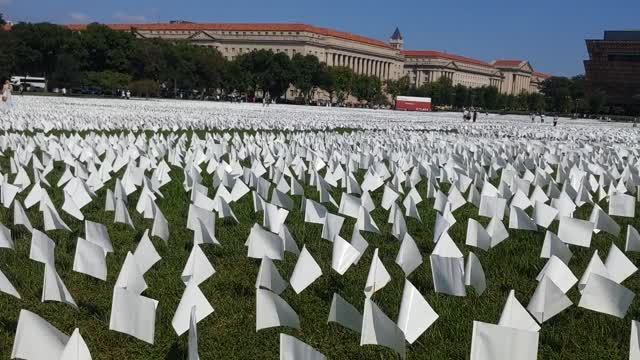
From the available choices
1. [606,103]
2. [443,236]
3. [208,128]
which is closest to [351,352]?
[443,236]

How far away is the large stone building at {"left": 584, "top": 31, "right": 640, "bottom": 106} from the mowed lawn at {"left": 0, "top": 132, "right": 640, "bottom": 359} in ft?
400

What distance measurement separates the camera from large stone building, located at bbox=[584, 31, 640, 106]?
118625 millimetres

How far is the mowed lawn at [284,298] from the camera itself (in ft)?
11.1

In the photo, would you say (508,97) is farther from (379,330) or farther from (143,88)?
(379,330)

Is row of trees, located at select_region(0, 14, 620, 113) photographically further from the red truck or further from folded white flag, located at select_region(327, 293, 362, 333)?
folded white flag, located at select_region(327, 293, 362, 333)

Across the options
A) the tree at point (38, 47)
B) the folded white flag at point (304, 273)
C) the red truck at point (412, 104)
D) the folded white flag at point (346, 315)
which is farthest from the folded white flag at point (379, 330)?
the tree at point (38, 47)

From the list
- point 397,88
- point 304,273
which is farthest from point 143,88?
point 304,273

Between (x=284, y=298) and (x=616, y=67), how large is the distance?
444 feet

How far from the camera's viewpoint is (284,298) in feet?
13.5

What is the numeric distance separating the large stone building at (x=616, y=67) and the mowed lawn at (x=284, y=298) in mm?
121987

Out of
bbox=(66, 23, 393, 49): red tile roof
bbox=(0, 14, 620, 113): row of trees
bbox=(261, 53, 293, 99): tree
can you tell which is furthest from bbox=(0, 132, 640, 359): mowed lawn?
bbox=(66, 23, 393, 49): red tile roof

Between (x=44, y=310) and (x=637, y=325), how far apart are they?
3008 mm

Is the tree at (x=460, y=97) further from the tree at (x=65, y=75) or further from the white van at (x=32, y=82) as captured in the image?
the white van at (x=32, y=82)

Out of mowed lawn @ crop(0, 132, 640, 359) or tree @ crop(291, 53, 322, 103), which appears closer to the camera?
mowed lawn @ crop(0, 132, 640, 359)
